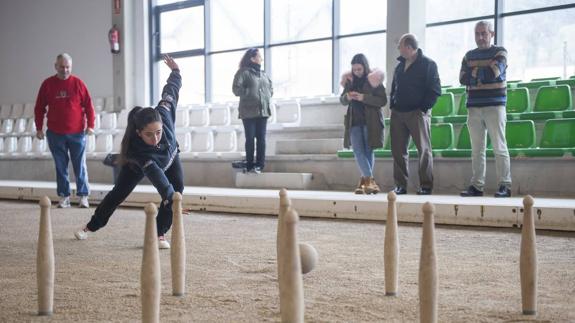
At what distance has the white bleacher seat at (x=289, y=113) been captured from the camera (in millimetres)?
11766

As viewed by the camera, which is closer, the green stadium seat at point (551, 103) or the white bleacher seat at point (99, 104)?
the green stadium seat at point (551, 103)

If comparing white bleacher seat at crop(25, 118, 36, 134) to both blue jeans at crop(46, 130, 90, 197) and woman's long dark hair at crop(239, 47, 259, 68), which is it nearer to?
blue jeans at crop(46, 130, 90, 197)

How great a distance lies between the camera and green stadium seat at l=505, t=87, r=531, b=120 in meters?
8.87

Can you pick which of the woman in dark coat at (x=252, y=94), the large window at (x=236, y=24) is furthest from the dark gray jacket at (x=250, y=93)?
the large window at (x=236, y=24)

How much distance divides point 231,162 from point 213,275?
7.42m

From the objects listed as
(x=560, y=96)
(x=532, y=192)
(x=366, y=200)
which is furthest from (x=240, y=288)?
(x=560, y=96)

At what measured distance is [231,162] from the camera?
11.6m

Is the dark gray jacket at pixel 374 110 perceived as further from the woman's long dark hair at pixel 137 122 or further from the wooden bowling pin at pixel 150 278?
the wooden bowling pin at pixel 150 278

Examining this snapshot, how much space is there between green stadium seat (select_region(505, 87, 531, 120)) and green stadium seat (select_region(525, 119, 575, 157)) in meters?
0.57

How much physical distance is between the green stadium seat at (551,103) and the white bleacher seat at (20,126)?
1107 centimetres

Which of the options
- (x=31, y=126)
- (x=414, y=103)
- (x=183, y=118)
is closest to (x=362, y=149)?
(x=414, y=103)

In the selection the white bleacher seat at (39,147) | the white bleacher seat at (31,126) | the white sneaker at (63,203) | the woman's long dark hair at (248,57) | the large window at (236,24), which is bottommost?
the white sneaker at (63,203)

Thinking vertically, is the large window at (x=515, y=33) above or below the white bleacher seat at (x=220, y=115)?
above

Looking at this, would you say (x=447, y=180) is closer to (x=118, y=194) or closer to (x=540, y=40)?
(x=540, y=40)
